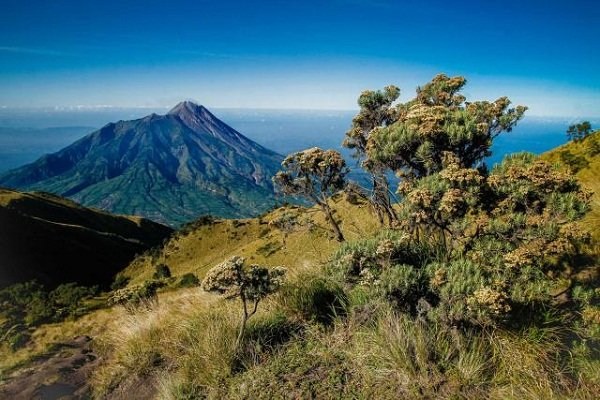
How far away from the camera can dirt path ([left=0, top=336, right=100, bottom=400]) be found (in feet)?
29.6

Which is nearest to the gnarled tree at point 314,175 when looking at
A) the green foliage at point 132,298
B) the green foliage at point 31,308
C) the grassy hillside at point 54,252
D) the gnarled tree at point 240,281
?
the gnarled tree at point 240,281

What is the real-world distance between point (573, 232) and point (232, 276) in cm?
661

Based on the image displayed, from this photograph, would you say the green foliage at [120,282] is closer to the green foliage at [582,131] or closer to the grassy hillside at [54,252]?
the grassy hillside at [54,252]

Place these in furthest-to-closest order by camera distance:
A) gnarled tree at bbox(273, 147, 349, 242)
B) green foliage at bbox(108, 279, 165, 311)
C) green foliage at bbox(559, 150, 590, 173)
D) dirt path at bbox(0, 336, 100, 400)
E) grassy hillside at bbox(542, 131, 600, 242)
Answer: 1. green foliage at bbox(559, 150, 590, 173)
2. grassy hillside at bbox(542, 131, 600, 242)
3. green foliage at bbox(108, 279, 165, 311)
4. gnarled tree at bbox(273, 147, 349, 242)
5. dirt path at bbox(0, 336, 100, 400)

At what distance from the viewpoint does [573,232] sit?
7812mm

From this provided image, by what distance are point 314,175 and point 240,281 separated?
20.8 ft

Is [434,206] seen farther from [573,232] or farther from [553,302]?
[553,302]

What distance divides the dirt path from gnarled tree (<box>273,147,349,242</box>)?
7666mm

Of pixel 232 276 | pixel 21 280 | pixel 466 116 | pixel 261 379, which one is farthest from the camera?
pixel 21 280

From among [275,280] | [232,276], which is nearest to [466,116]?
[275,280]

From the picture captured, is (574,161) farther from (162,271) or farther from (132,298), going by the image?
(162,271)

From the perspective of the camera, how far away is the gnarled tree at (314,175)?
13156 mm

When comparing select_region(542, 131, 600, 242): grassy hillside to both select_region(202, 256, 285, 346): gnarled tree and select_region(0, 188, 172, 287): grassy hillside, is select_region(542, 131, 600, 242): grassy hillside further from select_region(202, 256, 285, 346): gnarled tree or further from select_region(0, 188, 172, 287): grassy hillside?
select_region(0, 188, 172, 287): grassy hillside

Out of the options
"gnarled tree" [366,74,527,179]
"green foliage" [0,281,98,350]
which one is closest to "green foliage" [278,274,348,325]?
"gnarled tree" [366,74,527,179]
